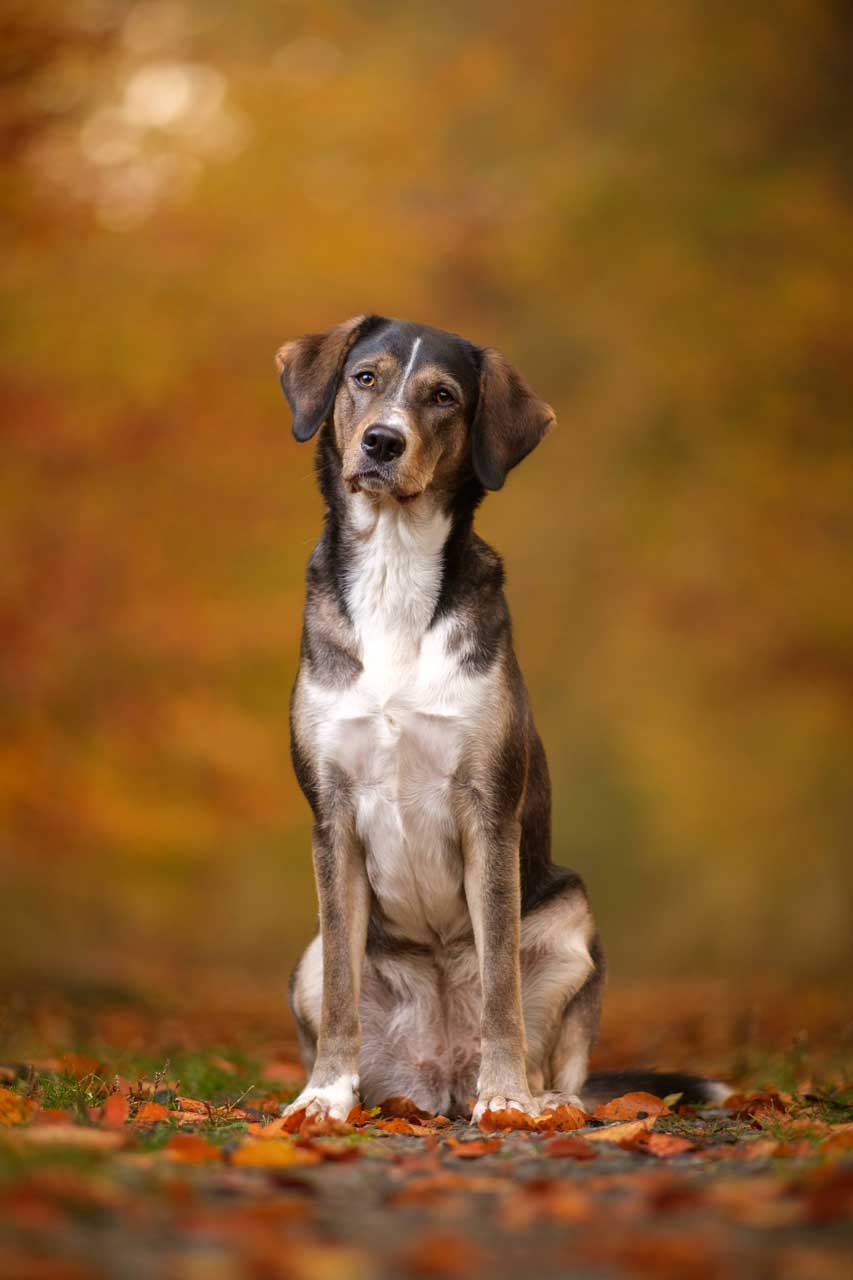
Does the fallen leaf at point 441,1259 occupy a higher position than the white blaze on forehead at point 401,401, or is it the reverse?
the white blaze on forehead at point 401,401

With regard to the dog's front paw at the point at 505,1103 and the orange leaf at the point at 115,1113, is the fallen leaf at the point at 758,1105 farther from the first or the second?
the orange leaf at the point at 115,1113

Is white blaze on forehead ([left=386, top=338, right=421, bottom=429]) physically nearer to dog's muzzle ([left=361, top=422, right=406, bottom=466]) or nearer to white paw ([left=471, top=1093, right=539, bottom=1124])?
dog's muzzle ([left=361, top=422, right=406, bottom=466])

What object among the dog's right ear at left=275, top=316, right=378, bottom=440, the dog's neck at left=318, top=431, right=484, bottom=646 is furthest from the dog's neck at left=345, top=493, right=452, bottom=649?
the dog's right ear at left=275, top=316, right=378, bottom=440

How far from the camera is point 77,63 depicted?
1145 cm

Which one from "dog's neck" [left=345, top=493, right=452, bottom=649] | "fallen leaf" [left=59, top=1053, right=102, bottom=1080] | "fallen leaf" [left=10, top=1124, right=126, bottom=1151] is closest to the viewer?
"fallen leaf" [left=10, top=1124, right=126, bottom=1151]

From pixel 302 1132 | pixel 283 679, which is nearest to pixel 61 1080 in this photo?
pixel 302 1132

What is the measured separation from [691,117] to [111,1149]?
35.3 ft

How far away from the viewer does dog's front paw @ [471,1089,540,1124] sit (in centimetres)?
410

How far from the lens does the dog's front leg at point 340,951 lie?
4.27 m

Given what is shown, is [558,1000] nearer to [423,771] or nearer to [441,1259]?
[423,771]

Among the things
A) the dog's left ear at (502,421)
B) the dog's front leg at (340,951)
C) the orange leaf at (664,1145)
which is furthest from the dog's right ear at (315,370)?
the orange leaf at (664,1145)

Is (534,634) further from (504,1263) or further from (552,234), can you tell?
(504,1263)

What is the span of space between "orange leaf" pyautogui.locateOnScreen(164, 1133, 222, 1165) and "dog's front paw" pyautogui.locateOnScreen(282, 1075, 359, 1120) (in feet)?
3.05

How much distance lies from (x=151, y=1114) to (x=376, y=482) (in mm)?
1797
